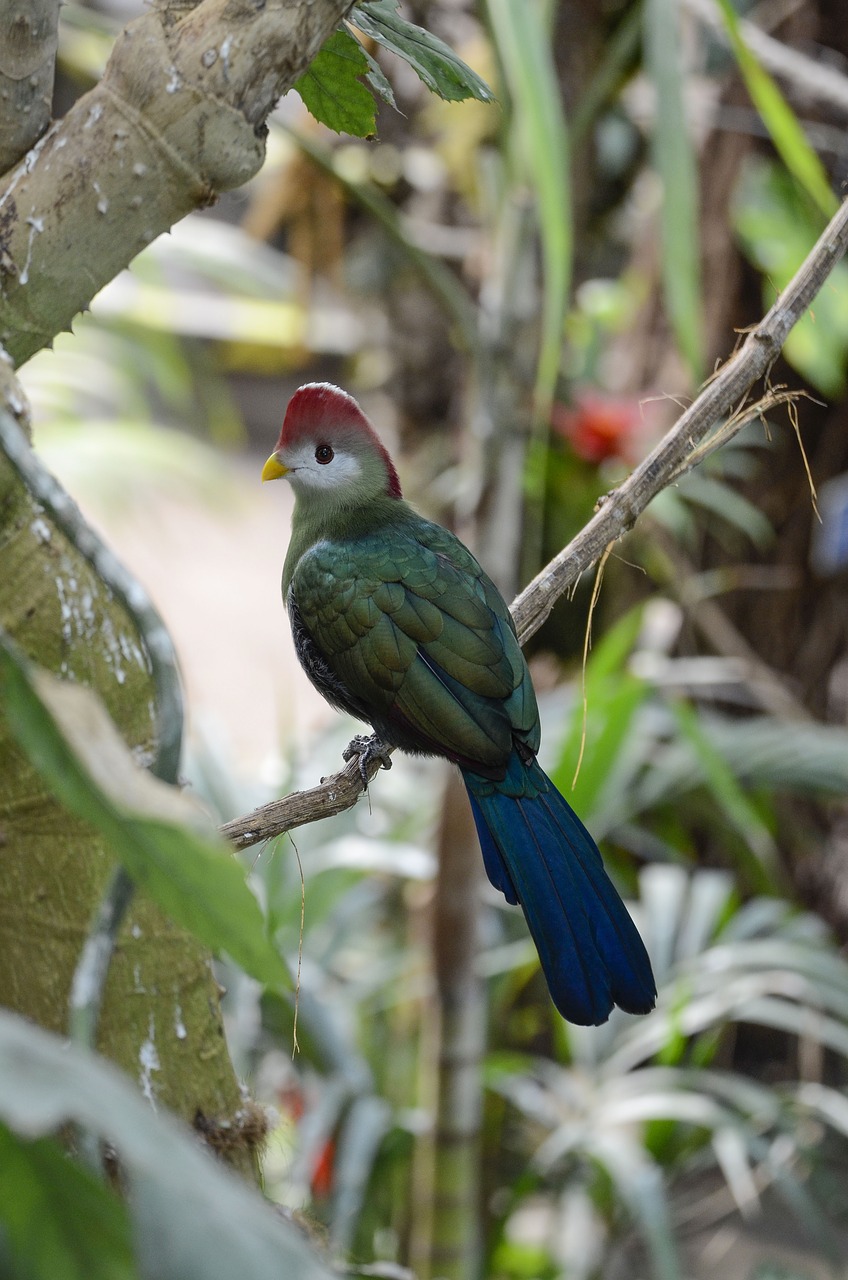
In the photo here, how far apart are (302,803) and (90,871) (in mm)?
148

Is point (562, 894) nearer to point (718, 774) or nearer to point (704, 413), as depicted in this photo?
point (704, 413)

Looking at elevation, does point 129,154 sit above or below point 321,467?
below

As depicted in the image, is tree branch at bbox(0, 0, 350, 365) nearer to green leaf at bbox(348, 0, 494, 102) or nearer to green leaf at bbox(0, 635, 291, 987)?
green leaf at bbox(348, 0, 494, 102)

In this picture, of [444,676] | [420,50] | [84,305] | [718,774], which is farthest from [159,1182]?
[718,774]

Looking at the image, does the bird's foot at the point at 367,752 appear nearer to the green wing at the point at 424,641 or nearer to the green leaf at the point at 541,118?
the green wing at the point at 424,641

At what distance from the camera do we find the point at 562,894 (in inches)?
32.1

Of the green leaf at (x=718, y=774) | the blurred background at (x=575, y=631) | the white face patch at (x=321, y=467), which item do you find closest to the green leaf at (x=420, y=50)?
the blurred background at (x=575, y=631)

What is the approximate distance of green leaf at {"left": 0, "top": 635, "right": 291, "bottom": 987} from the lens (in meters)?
0.29

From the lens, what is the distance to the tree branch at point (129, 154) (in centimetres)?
53

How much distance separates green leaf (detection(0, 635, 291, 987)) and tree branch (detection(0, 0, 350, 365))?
0.94 feet

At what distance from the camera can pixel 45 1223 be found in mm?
288

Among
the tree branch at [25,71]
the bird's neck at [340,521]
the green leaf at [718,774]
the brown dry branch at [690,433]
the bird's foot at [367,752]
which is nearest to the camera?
the tree branch at [25,71]

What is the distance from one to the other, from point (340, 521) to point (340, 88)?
0.50 m

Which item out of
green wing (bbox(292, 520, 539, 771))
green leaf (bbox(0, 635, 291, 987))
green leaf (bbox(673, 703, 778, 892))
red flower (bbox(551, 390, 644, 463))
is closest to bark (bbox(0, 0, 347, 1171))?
green leaf (bbox(0, 635, 291, 987))
